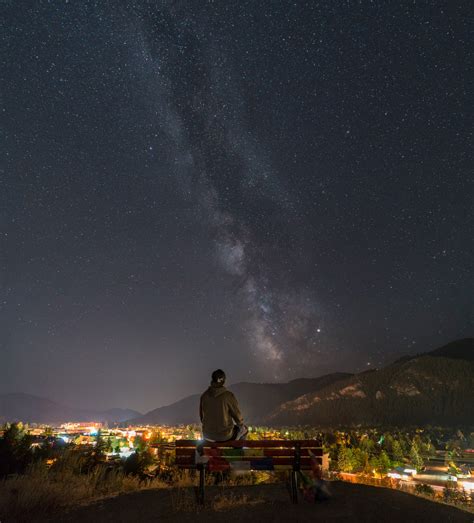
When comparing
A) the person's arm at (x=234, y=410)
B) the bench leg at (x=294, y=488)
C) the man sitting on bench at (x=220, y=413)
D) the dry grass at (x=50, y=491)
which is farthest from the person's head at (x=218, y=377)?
the dry grass at (x=50, y=491)

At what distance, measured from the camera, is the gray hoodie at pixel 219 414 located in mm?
7460

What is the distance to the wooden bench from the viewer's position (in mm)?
7078

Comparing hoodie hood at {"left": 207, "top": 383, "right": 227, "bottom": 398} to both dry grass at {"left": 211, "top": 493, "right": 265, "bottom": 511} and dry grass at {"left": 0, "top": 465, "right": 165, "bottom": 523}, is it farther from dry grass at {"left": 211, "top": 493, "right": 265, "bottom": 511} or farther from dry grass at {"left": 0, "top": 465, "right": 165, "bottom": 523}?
dry grass at {"left": 0, "top": 465, "right": 165, "bottom": 523}

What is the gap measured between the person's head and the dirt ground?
6.67ft

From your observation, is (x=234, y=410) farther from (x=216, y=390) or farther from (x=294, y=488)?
(x=294, y=488)

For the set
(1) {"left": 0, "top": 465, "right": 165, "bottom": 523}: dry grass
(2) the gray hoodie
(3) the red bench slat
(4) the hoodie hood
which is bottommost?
(1) {"left": 0, "top": 465, "right": 165, "bottom": 523}: dry grass

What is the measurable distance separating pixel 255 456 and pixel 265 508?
32.1 inches

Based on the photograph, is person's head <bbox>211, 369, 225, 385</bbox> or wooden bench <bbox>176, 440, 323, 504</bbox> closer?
wooden bench <bbox>176, 440, 323, 504</bbox>

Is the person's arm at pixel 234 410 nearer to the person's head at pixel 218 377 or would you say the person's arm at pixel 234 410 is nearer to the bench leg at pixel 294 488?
the person's head at pixel 218 377

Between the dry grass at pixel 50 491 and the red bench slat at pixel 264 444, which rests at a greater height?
the red bench slat at pixel 264 444

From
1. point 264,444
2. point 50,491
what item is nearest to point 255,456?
point 264,444

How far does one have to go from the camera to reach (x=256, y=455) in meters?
7.11

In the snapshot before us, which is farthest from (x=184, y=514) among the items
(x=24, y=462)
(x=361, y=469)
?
(x=361, y=469)

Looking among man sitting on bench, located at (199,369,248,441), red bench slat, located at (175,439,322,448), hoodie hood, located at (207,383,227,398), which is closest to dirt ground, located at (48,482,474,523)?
red bench slat, located at (175,439,322,448)
